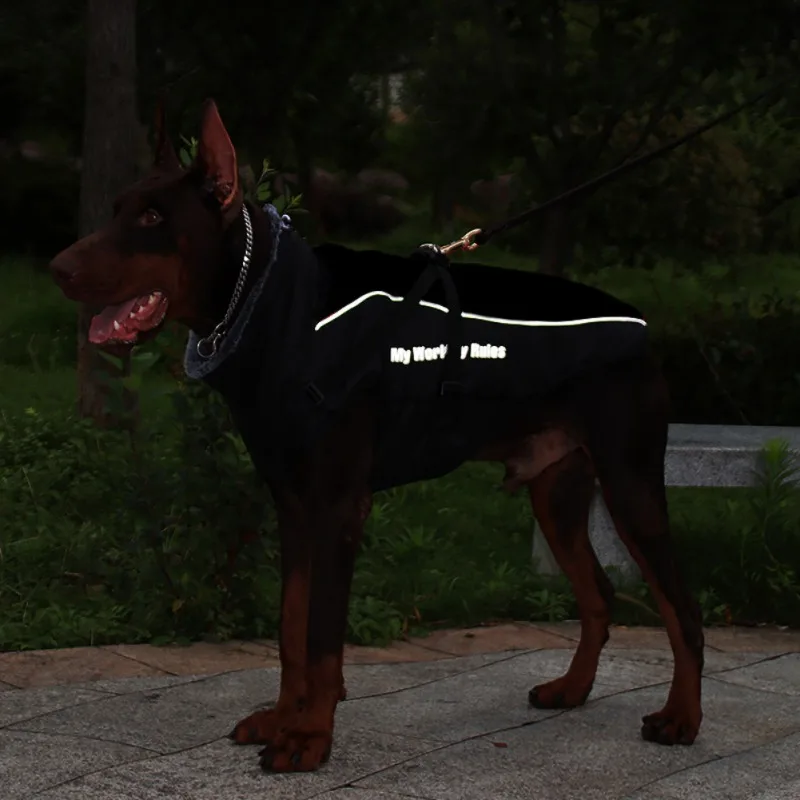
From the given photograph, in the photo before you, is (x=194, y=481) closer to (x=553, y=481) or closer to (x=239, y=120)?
(x=553, y=481)

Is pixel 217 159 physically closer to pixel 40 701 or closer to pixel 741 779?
pixel 40 701

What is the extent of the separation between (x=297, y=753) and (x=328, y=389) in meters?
1.11

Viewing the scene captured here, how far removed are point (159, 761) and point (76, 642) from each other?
1770 millimetres

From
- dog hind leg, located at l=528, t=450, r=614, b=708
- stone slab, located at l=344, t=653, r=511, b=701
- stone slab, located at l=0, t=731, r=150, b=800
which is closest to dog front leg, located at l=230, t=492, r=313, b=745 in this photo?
stone slab, located at l=0, t=731, r=150, b=800

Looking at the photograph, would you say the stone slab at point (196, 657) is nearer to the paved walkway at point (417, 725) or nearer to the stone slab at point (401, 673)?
the paved walkway at point (417, 725)

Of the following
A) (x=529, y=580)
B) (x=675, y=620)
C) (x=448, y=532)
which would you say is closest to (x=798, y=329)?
(x=448, y=532)

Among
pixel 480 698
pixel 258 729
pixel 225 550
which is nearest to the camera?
pixel 258 729

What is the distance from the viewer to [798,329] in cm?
1096

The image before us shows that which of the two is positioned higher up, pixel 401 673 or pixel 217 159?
pixel 217 159

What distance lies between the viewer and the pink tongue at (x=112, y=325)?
4605 millimetres

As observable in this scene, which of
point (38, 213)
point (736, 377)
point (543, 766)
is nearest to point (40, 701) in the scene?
point (543, 766)

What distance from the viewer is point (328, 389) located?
4.84 m

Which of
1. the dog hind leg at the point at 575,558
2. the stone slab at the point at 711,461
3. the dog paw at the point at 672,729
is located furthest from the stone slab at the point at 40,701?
the stone slab at the point at 711,461

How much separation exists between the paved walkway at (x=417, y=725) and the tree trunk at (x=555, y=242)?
7.23 metres
